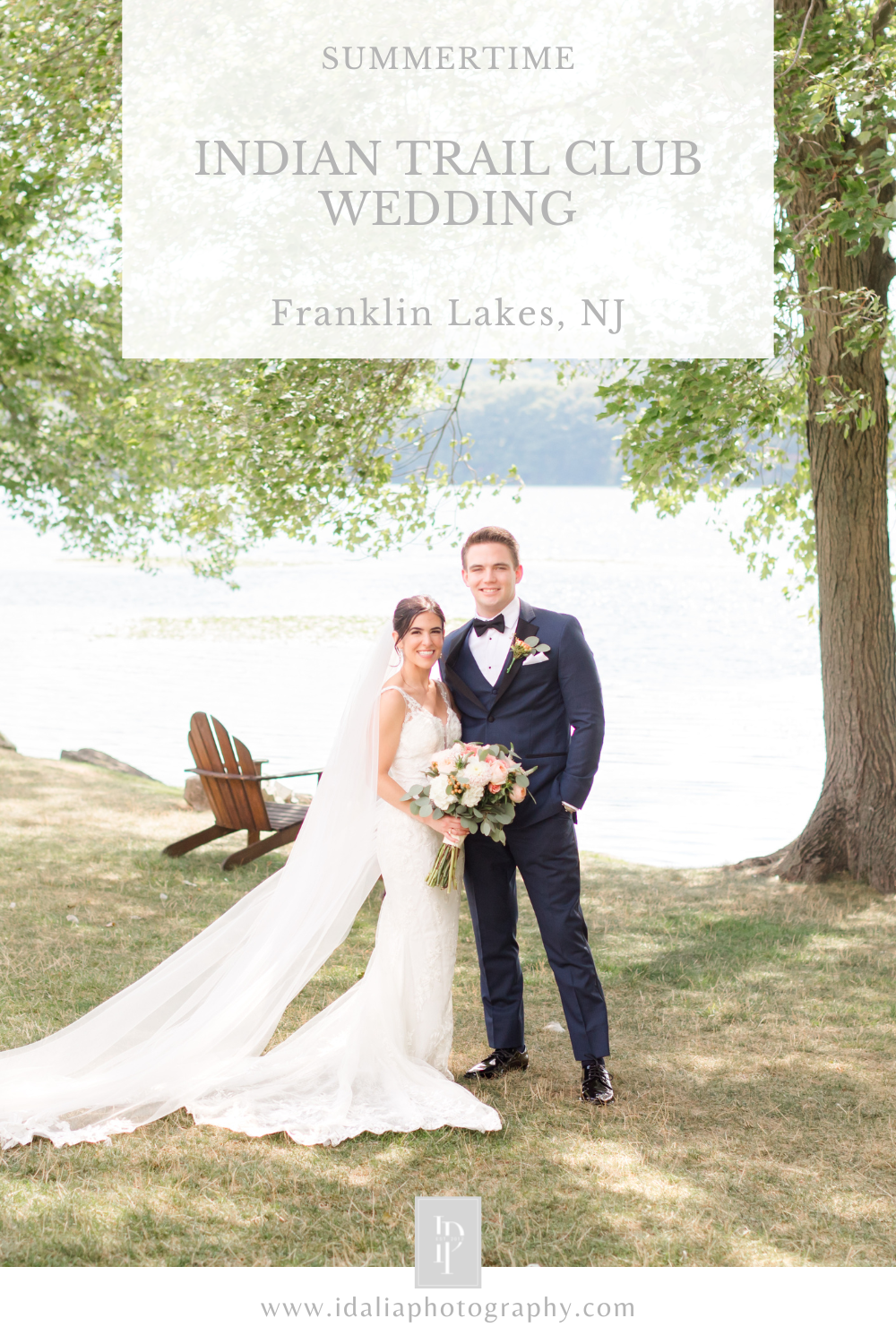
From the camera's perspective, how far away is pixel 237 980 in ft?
15.6

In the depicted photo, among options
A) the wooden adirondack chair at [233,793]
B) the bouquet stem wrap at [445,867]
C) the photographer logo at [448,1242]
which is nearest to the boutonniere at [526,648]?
the bouquet stem wrap at [445,867]

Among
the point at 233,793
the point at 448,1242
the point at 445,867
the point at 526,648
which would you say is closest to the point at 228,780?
the point at 233,793

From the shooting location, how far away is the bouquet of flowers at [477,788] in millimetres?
4375

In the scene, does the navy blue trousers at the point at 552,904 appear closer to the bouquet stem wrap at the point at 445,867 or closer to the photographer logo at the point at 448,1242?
the bouquet stem wrap at the point at 445,867

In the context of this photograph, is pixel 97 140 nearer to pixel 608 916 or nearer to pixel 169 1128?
pixel 608 916

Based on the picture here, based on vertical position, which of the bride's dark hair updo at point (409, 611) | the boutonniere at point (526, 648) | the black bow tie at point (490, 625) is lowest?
the boutonniere at point (526, 648)

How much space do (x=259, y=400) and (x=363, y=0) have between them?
2718mm

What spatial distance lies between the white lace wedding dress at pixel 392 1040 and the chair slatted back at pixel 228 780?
3.86 meters

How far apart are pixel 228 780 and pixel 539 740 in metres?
4.37

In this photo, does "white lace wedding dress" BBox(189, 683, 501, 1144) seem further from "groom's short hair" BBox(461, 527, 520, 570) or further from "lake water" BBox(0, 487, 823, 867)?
"lake water" BBox(0, 487, 823, 867)

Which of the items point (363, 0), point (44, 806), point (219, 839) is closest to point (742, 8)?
point (363, 0)

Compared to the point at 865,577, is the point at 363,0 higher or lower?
higher

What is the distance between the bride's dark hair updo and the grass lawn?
6.04 feet
